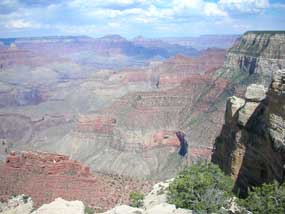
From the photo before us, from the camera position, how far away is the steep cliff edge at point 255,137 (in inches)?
1145

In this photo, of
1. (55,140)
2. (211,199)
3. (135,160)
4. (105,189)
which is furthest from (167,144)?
(211,199)

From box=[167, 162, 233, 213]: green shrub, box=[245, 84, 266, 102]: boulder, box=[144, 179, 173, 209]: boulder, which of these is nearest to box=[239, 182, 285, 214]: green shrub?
box=[167, 162, 233, 213]: green shrub

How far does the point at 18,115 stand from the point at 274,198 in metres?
160

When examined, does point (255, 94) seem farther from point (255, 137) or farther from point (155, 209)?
point (155, 209)

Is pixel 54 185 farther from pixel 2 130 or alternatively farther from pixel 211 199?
pixel 2 130

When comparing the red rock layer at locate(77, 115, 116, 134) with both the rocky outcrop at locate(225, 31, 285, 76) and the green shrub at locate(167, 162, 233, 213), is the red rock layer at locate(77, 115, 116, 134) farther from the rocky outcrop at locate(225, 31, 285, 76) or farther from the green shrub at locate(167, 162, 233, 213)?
the green shrub at locate(167, 162, 233, 213)

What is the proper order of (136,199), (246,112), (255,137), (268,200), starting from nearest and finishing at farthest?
(268,200) → (255,137) → (246,112) → (136,199)

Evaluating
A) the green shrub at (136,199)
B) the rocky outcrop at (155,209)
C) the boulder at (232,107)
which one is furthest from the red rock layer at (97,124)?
the rocky outcrop at (155,209)

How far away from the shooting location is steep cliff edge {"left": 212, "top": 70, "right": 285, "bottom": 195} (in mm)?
29094

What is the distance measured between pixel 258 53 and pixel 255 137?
91.8 meters

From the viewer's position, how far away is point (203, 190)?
107 feet

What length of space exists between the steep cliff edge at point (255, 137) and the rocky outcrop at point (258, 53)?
7330 centimetres

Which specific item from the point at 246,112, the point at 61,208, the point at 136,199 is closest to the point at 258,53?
the point at 246,112

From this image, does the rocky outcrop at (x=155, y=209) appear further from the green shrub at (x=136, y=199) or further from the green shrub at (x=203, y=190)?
the green shrub at (x=203, y=190)
